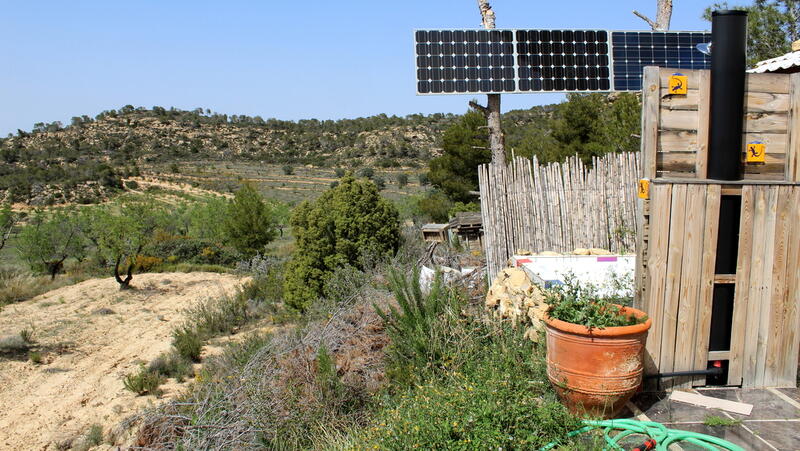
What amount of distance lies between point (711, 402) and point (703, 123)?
194cm

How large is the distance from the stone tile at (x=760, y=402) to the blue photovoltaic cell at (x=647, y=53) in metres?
7.64

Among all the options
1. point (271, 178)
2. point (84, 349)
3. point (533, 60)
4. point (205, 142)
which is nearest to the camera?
point (533, 60)

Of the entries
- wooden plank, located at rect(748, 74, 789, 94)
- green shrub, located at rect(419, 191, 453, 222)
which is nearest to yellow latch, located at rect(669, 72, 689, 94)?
wooden plank, located at rect(748, 74, 789, 94)

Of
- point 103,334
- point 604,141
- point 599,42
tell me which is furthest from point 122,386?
point 604,141

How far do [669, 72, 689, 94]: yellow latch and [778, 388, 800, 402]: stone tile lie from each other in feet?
7.42

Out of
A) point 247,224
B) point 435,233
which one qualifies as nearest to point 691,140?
point 435,233

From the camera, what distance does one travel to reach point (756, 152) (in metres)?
4.04

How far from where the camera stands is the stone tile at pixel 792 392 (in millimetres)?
3988

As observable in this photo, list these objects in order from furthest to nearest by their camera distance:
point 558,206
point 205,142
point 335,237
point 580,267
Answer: point 205,142 → point 335,237 → point 558,206 → point 580,267

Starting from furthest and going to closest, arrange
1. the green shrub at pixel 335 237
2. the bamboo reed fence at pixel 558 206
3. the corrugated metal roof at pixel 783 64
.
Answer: the green shrub at pixel 335 237
the bamboo reed fence at pixel 558 206
the corrugated metal roof at pixel 783 64

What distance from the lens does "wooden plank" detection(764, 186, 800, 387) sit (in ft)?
13.1

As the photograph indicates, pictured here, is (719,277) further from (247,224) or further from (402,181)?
(402,181)

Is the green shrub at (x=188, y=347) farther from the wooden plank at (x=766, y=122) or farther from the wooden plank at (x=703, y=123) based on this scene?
the wooden plank at (x=766, y=122)

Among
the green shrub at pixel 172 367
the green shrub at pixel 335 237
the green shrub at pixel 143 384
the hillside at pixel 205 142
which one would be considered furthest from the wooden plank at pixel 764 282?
the hillside at pixel 205 142
